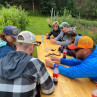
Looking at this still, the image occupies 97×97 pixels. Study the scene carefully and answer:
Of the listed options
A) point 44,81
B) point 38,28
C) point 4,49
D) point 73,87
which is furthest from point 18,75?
point 38,28

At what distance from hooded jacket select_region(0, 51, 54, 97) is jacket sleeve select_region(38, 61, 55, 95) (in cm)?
3

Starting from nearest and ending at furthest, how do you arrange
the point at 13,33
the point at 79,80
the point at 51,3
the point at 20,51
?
the point at 20,51, the point at 79,80, the point at 13,33, the point at 51,3

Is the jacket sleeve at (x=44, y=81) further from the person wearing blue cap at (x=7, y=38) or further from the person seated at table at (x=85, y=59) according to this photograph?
the person wearing blue cap at (x=7, y=38)

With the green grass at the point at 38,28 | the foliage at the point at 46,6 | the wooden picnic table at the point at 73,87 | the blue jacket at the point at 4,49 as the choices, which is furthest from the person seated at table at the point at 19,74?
the foliage at the point at 46,6

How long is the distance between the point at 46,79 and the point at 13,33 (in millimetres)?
1265

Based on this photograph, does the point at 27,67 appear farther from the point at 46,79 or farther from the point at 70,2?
the point at 70,2

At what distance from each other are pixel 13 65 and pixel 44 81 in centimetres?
41

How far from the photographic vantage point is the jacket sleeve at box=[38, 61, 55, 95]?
4.34 ft

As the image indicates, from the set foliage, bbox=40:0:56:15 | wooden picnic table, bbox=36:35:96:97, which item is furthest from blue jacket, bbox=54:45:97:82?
foliage, bbox=40:0:56:15

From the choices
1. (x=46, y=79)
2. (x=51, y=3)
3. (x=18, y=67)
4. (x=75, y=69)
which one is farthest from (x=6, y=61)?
(x=51, y=3)

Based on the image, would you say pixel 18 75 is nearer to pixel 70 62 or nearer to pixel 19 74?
pixel 19 74

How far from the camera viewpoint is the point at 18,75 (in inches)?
45.6

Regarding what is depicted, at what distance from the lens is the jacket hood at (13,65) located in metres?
1.16

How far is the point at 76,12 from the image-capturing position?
2659 centimetres
